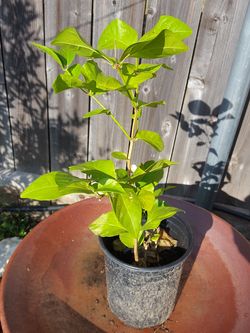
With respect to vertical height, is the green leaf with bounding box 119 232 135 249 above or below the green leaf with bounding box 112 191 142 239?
below

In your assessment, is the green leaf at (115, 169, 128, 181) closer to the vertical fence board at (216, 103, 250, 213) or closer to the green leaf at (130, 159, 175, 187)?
the green leaf at (130, 159, 175, 187)

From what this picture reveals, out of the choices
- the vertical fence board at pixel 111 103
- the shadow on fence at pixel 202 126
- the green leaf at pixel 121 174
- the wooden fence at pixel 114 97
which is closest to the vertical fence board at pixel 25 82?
the wooden fence at pixel 114 97

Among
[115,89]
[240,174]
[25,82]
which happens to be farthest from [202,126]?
[115,89]

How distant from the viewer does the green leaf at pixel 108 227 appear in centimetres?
88

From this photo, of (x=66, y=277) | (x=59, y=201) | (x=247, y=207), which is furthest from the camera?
(x=59, y=201)

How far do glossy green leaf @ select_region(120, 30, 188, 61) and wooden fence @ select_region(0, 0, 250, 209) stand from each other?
867 millimetres

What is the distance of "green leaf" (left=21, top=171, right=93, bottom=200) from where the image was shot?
788 mm

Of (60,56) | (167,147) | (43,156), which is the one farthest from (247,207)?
(60,56)

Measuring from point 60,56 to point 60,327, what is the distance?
0.64 m

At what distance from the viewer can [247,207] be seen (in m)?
1.95

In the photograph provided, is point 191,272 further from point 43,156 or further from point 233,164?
point 43,156

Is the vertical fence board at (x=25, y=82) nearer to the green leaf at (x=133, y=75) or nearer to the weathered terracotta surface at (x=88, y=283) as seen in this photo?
the weathered terracotta surface at (x=88, y=283)

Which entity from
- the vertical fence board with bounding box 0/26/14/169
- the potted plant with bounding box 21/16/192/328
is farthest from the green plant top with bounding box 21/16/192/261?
the vertical fence board with bounding box 0/26/14/169

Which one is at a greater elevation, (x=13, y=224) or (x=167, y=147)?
(x=167, y=147)
